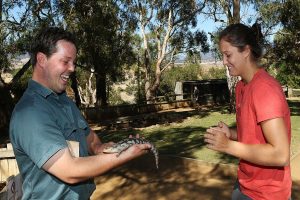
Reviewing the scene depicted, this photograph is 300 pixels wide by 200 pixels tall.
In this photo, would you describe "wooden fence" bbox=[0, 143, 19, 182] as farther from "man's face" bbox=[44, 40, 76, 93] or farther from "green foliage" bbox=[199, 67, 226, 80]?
"green foliage" bbox=[199, 67, 226, 80]

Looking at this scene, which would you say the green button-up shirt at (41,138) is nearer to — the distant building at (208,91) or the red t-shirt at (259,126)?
the red t-shirt at (259,126)

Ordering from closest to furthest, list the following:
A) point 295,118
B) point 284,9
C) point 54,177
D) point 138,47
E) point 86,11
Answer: point 54,177 → point 295,118 → point 86,11 → point 284,9 → point 138,47

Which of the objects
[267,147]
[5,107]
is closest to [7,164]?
[267,147]

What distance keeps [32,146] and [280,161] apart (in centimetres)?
147

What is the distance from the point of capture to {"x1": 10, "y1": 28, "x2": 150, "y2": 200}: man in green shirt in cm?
206

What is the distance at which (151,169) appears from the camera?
817cm

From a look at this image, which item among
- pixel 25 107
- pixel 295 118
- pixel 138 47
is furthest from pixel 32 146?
pixel 138 47

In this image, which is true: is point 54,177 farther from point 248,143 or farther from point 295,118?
point 295,118

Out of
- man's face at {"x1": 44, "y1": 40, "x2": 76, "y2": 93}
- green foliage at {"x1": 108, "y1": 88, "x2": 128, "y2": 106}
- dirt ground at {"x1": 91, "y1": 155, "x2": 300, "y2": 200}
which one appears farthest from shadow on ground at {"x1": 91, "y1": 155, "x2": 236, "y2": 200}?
green foliage at {"x1": 108, "y1": 88, "x2": 128, "y2": 106}

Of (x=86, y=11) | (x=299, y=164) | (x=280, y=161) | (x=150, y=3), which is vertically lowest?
(x=299, y=164)

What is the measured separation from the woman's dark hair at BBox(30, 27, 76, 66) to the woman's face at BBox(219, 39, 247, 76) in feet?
3.43

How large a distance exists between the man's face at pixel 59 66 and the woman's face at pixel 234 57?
1051 millimetres

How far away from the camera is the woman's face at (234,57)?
2.79 meters

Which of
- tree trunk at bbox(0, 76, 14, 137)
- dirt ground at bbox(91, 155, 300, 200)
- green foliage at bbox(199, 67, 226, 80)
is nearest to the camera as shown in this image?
dirt ground at bbox(91, 155, 300, 200)
